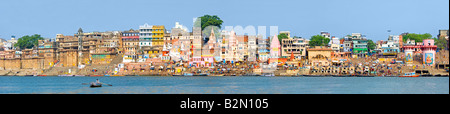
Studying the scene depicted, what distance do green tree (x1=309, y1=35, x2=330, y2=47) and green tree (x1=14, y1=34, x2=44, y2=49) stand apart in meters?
61.3

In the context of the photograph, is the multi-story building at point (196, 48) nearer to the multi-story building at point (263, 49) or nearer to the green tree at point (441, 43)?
the multi-story building at point (263, 49)

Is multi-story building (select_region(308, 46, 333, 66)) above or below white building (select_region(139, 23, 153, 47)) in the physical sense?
below

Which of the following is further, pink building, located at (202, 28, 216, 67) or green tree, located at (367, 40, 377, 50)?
green tree, located at (367, 40, 377, 50)

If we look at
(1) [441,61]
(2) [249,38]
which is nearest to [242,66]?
(2) [249,38]

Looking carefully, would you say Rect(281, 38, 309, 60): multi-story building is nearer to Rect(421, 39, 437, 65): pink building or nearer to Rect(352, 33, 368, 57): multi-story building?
Rect(352, 33, 368, 57): multi-story building

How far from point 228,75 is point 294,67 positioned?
10.7 m

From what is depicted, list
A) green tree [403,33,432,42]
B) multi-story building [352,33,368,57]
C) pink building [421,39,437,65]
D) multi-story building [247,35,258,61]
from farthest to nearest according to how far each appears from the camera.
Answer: green tree [403,33,432,42]
multi-story building [352,33,368,57]
multi-story building [247,35,258,61]
pink building [421,39,437,65]

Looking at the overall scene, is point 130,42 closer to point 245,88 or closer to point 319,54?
point 319,54

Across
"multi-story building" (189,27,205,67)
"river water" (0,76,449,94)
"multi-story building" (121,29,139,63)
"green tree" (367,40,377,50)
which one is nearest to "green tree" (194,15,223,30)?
"multi-story building" (189,27,205,67)

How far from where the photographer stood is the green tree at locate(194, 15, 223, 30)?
116 m

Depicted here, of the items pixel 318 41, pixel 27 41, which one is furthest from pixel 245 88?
pixel 27 41

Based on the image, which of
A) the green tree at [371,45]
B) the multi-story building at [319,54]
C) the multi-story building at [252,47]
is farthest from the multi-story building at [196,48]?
the green tree at [371,45]

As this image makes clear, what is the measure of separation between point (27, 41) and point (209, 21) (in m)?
44.9
